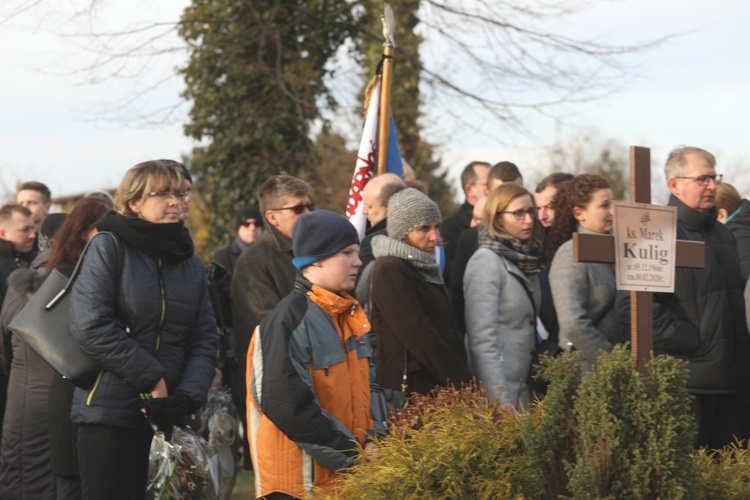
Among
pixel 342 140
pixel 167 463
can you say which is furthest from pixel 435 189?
pixel 167 463

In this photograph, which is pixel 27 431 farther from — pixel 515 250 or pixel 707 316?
pixel 707 316

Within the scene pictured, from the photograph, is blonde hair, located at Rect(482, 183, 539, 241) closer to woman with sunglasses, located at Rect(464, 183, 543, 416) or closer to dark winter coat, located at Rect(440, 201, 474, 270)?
woman with sunglasses, located at Rect(464, 183, 543, 416)

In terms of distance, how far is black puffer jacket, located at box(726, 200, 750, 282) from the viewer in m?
7.00

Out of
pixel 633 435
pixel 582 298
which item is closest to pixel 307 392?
pixel 633 435

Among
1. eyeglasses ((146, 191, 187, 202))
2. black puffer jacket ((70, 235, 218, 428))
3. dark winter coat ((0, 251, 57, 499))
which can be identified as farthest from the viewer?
dark winter coat ((0, 251, 57, 499))

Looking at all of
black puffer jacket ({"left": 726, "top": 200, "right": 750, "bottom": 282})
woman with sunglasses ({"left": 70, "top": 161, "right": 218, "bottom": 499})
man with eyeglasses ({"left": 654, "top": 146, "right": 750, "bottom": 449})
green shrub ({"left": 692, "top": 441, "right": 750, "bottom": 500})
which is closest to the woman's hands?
woman with sunglasses ({"left": 70, "top": 161, "right": 218, "bottom": 499})

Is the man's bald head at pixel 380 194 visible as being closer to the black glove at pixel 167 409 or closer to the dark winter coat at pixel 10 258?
the black glove at pixel 167 409

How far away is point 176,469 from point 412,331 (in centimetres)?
132

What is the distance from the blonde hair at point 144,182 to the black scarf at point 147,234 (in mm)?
82

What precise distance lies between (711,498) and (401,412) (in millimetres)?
1185

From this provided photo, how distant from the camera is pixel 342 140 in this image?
17.7 m

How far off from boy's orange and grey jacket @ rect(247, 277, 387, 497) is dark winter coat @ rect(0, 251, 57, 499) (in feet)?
7.09

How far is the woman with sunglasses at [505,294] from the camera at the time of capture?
604cm

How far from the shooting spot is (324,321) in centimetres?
439
